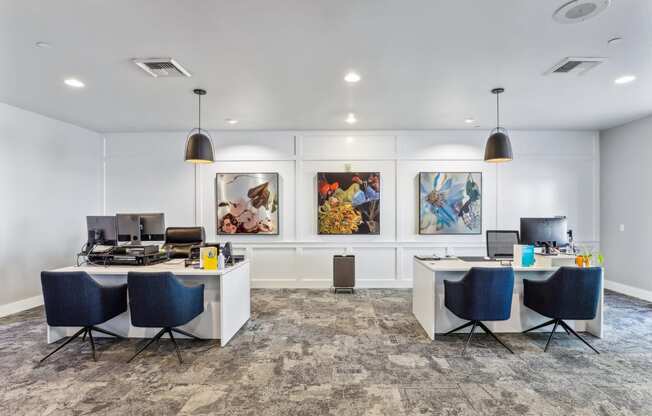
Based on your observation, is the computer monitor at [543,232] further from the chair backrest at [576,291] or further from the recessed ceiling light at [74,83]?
the recessed ceiling light at [74,83]

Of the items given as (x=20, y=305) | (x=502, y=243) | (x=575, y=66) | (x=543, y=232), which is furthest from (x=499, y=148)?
(x=20, y=305)

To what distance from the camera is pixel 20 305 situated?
15.1 feet

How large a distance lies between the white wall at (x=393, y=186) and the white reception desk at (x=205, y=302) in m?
2.43

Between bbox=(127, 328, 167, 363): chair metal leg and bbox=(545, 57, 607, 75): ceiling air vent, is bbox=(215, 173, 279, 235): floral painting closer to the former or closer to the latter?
bbox=(127, 328, 167, 363): chair metal leg

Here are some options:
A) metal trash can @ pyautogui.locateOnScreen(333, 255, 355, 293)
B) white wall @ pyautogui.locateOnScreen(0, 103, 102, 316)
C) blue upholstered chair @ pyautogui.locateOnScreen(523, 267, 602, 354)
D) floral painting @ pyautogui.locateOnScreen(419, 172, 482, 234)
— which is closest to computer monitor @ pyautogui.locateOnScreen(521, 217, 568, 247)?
blue upholstered chair @ pyautogui.locateOnScreen(523, 267, 602, 354)

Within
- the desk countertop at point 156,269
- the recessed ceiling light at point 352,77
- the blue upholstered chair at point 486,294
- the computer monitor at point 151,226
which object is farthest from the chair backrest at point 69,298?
the blue upholstered chair at point 486,294

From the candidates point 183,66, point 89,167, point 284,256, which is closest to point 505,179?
point 284,256

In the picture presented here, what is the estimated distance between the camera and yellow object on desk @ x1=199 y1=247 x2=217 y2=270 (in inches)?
133

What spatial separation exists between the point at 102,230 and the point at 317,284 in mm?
3486

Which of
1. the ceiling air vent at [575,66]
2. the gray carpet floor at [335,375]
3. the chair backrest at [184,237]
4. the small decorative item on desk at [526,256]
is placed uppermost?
the ceiling air vent at [575,66]

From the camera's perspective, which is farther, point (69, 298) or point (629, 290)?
point (629, 290)

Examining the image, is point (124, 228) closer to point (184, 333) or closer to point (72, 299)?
point (72, 299)

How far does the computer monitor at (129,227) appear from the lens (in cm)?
389

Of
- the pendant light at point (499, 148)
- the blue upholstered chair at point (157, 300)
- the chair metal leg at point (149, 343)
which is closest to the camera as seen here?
the blue upholstered chair at point (157, 300)
